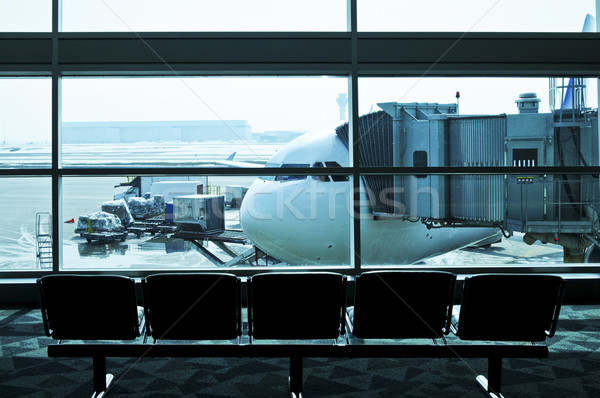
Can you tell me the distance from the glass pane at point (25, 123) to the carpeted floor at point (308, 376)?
2.22 metres

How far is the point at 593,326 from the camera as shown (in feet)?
13.1

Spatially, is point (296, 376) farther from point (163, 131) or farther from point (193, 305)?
point (163, 131)

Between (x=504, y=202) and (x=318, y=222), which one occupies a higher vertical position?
(x=504, y=202)

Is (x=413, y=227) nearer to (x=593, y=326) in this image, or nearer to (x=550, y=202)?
(x=550, y=202)

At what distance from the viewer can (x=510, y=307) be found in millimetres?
2408

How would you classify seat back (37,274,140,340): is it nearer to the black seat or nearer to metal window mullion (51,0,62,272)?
the black seat

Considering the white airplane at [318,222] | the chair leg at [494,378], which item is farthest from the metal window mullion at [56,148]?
the white airplane at [318,222]

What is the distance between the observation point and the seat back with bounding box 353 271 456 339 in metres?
2.39

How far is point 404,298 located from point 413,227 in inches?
281

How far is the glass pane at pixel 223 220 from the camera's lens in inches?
344
